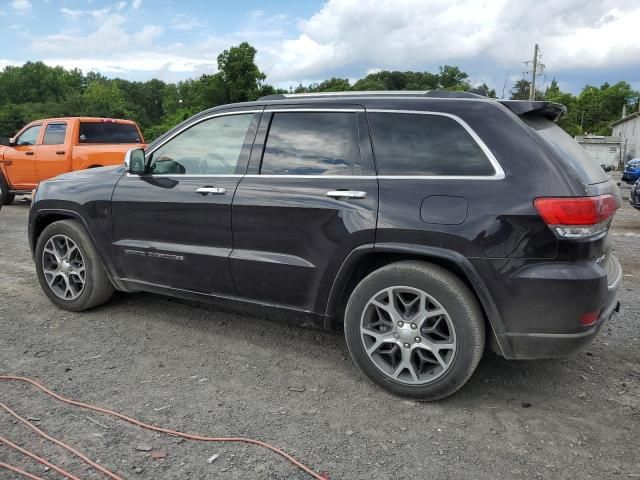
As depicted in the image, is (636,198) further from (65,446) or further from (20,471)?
(20,471)

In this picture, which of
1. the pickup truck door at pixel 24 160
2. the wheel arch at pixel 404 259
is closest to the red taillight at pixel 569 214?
the wheel arch at pixel 404 259

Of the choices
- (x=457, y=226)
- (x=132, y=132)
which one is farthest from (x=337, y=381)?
(x=132, y=132)

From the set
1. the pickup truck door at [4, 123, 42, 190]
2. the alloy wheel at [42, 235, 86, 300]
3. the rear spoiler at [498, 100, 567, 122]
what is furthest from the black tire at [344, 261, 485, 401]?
the pickup truck door at [4, 123, 42, 190]

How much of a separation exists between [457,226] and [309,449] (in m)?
1.43

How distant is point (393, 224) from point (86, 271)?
111 inches

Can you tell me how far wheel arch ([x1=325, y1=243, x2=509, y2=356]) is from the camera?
2.96 m

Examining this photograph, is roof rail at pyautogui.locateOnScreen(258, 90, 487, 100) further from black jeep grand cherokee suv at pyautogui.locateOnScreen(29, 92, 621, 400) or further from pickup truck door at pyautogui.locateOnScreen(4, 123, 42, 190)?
pickup truck door at pyautogui.locateOnScreen(4, 123, 42, 190)

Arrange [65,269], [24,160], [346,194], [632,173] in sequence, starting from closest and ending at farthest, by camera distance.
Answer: [346,194] → [65,269] → [24,160] → [632,173]

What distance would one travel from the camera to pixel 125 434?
2859 millimetres

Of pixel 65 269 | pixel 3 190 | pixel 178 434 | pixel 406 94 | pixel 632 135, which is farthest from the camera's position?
pixel 632 135

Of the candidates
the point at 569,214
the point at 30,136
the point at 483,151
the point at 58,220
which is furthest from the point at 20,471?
the point at 30,136

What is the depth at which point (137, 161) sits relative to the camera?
13.7ft

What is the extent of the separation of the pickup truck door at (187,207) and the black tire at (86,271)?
29 centimetres

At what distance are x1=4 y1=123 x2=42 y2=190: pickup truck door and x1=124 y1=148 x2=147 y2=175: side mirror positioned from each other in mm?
8468
